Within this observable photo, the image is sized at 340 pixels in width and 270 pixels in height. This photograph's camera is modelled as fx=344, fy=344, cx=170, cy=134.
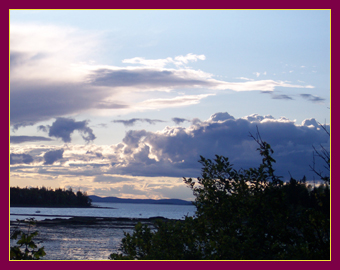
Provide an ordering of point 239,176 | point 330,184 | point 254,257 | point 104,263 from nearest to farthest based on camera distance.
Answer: point 104,263 → point 330,184 → point 254,257 → point 239,176

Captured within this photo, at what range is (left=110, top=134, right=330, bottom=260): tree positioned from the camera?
923 cm

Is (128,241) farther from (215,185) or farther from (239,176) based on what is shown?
(239,176)

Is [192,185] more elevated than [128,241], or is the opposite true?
[192,185]

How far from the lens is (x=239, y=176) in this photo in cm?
1098

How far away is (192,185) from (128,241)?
9.46ft

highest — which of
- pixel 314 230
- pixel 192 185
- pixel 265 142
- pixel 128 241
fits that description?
pixel 265 142

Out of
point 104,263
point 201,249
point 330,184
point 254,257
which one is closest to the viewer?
point 104,263

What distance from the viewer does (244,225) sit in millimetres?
9961

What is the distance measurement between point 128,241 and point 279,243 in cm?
495

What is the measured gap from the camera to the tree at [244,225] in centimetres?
923

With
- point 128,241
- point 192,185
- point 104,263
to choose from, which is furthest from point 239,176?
point 104,263

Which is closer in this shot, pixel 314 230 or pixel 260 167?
pixel 314 230

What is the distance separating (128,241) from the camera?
11648 millimetres

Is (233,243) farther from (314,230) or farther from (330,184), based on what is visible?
(330,184)
